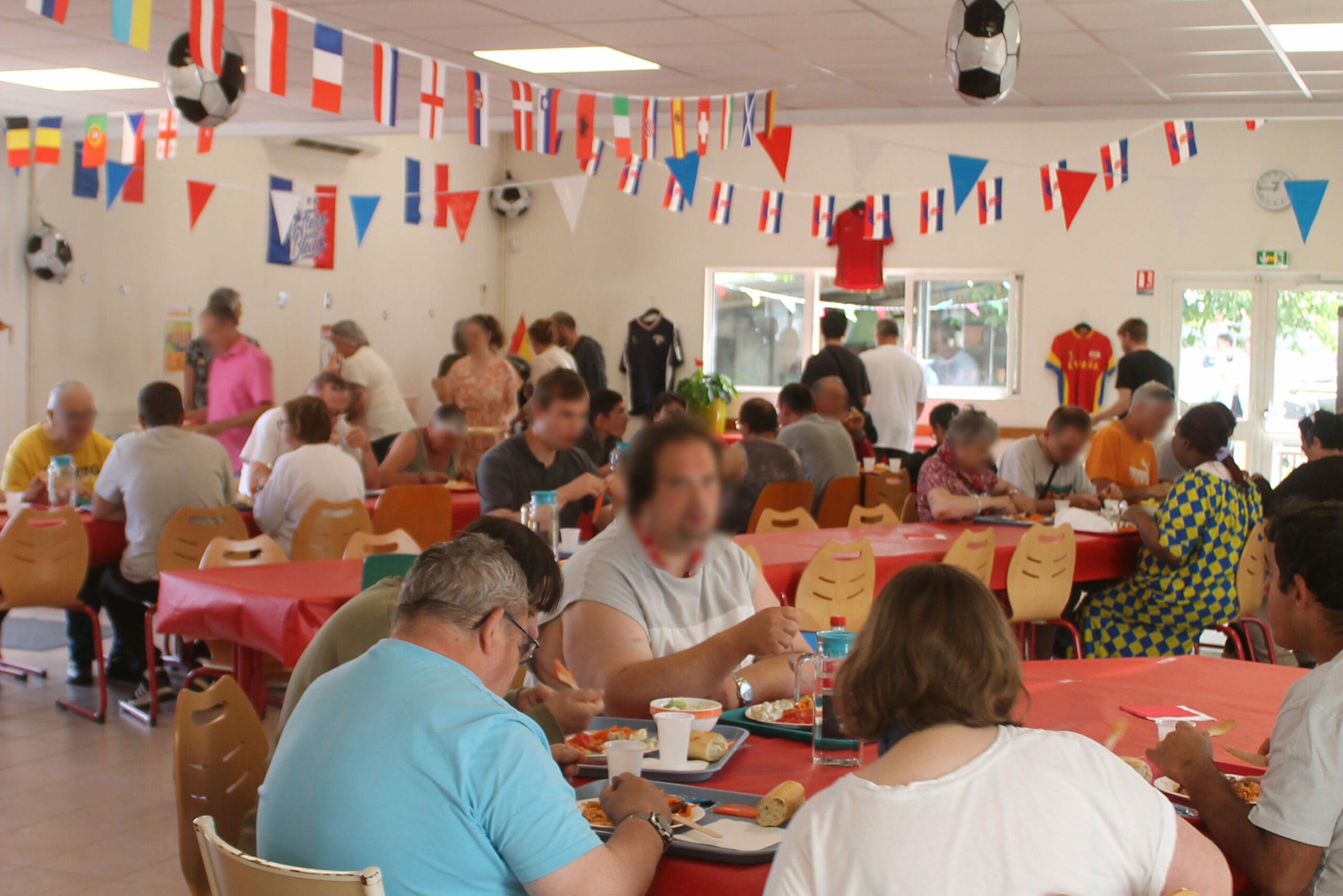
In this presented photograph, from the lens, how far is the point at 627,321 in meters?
11.6

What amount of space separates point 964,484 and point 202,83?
3479 mm

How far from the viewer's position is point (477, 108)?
5.56 metres

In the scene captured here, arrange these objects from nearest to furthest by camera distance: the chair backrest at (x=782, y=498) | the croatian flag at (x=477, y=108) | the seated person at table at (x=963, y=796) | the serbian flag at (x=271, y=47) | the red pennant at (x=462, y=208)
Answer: the seated person at table at (x=963, y=796)
the serbian flag at (x=271, y=47)
the chair backrest at (x=782, y=498)
the croatian flag at (x=477, y=108)
the red pennant at (x=462, y=208)

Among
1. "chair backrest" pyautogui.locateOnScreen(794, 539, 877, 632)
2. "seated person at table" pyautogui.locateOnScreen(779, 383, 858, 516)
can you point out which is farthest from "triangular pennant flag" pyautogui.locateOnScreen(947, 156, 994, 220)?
"chair backrest" pyautogui.locateOnScreen(794, 539, 877, 632)

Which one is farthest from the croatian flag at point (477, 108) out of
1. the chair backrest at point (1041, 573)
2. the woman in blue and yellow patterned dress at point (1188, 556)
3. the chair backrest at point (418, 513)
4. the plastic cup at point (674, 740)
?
the plastic cup at point (674, 740)

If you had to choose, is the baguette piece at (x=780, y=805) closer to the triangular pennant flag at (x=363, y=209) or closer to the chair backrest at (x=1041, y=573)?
the chair backrest at (x=1041, y=573)

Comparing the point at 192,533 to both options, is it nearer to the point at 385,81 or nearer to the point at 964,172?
the point at 385,81

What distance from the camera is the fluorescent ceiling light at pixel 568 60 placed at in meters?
5.64

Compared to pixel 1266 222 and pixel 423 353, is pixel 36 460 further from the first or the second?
pixel 1266 222

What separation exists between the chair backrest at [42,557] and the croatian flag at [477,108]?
7.56ft

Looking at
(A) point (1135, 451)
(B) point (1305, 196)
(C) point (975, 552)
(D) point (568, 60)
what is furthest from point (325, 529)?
(B) point (1305, 196)

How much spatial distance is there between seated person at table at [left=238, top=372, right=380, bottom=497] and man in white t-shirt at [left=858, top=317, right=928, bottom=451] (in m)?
3.80

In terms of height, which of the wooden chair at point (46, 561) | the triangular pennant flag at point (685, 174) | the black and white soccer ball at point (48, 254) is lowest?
the wooden chair at point (46, 561)

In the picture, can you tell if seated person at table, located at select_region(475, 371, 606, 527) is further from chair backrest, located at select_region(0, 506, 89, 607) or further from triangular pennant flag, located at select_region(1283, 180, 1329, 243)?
triangular pennant flag, located at select_region(1283, 180, 1329, 243)
